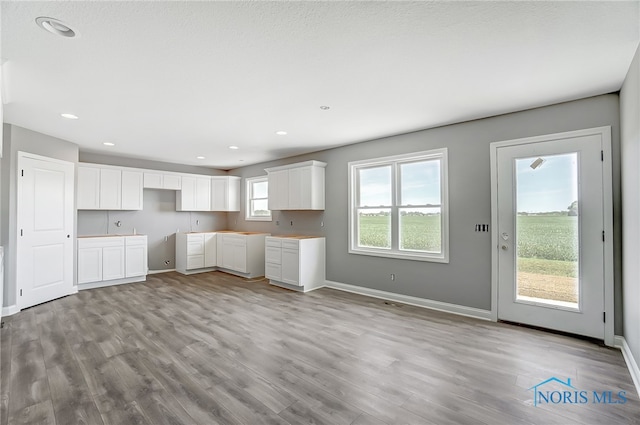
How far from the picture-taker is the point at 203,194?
23.6 feet

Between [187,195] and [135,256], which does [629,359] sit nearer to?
[135,256]

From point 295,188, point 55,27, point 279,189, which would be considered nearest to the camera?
point 55,27

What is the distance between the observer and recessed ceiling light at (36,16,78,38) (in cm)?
184

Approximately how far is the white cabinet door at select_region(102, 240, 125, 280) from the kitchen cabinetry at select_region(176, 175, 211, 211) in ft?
5.39

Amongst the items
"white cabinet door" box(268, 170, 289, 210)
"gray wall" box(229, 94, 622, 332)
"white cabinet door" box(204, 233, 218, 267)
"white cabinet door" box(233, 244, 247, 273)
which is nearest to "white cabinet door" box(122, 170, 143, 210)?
"white cabinet door" box(204, 233, 218, 267)

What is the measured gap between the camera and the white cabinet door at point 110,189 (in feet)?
18.5

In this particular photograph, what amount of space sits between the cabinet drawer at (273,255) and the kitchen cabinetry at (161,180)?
2855 millimetres

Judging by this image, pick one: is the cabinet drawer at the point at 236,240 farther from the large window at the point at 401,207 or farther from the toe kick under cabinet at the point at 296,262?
the large window at the point at 401,207

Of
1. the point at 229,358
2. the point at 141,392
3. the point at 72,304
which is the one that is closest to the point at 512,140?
the point at 229,358

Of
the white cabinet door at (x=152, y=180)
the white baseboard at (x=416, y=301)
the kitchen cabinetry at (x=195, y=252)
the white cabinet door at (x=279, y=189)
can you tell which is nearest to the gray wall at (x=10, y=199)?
the white cabinet door at (x=152, y=180)

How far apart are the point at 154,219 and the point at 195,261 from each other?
1361 mm

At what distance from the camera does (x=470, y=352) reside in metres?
2.78

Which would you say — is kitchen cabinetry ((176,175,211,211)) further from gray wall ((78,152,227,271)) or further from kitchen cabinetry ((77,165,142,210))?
kitchen cabinetry ((77,165,142,210))

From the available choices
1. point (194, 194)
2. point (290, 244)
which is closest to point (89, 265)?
point (194, 194)
